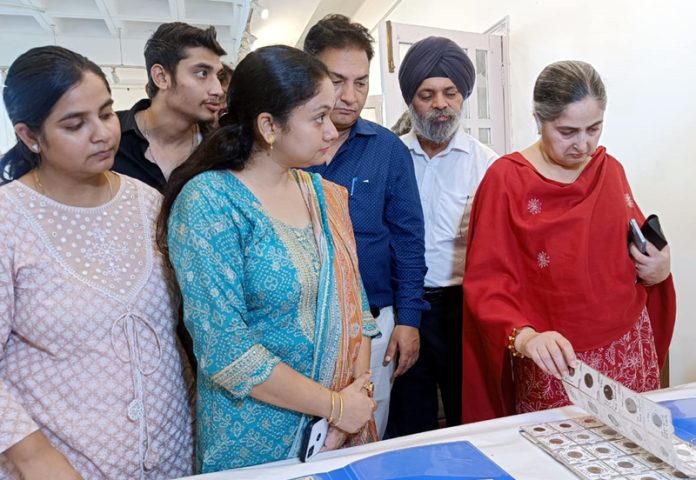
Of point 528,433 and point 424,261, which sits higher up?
point 424,261

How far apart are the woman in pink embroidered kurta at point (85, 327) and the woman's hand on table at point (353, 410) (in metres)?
0.34

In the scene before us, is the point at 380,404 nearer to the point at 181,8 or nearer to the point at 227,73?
the point at 227,73

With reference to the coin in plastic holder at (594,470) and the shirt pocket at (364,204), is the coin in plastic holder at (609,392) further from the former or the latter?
the shirt pocket at (364,204)

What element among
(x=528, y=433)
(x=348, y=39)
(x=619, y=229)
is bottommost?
(x=528, y=433)

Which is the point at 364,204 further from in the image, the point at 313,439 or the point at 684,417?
the point at 684,417

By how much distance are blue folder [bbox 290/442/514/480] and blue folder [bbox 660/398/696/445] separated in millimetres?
335

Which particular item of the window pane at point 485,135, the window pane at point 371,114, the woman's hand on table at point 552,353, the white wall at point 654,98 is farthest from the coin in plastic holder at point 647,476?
the window pane at point 371,114

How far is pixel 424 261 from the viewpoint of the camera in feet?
5.07

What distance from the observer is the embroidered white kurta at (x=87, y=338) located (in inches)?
35.1

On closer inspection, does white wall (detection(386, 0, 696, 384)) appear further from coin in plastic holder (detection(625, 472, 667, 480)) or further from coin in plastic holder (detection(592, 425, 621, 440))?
coin in plastic holder (detection(625, 472, 667, 480))

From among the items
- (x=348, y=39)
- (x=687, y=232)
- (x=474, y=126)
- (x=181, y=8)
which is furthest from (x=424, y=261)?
(x=181, y=8)

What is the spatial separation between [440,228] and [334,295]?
745 mm

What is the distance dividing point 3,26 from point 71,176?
583 centimetres

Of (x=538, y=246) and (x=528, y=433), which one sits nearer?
(x=528, y=433)
